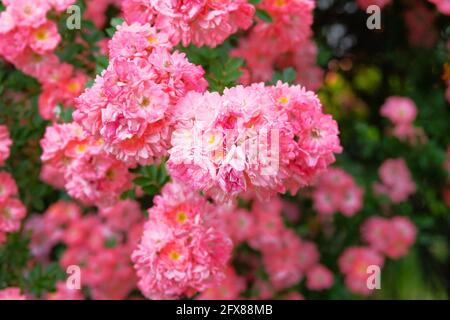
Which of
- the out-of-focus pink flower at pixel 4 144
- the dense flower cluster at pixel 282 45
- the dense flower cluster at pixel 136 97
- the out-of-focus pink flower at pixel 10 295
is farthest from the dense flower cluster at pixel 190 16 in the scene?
the out-of-focus pink flower at pixel 10 295

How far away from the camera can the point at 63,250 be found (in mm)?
3100

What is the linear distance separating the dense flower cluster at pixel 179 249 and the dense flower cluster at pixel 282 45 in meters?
0.42

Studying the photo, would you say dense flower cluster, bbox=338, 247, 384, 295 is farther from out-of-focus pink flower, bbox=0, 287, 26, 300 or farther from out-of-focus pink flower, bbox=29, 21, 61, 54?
out-of-focus pink flower, bbox=29, 21, 61, 54

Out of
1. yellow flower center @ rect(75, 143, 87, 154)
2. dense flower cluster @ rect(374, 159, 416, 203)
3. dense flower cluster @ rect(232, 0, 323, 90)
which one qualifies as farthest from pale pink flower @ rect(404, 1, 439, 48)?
yellow flower center @ rect(75, 143, 87, 154)

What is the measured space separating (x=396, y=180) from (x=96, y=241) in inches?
55.3

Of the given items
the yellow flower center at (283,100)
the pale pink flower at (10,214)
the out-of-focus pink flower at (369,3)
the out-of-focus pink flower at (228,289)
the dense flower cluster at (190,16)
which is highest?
the dense flower cluster at (190,16)

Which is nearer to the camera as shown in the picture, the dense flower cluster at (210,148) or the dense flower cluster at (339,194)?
the dense flower cluster at (210,148)

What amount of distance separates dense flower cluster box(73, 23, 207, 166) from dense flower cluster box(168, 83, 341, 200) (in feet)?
0.20

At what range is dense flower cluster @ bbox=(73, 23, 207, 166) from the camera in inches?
55.7

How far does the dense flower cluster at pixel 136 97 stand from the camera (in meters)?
1.41

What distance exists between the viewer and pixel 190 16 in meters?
1.57

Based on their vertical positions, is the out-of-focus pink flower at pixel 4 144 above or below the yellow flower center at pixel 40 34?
below

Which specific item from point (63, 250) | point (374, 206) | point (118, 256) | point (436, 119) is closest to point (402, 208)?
point (374, 206)

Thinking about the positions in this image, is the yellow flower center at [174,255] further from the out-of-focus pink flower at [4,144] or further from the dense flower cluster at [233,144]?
the out-of-focus pink flower at [4,144]
